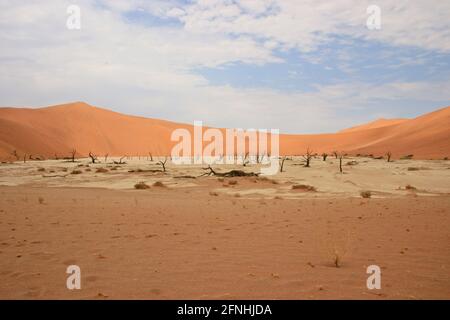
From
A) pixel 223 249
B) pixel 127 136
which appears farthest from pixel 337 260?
pixel 127 136

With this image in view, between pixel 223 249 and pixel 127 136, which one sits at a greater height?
pixel 127 136

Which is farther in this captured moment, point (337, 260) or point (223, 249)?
point (223, 249)

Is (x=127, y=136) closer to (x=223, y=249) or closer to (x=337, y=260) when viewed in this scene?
(x=223, y=249)

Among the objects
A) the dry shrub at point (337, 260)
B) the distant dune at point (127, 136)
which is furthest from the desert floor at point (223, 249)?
the distant dune at point (127, 136)

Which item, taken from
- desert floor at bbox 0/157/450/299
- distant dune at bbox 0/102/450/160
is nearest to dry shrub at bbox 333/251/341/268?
desert floor at bbox 0/157/450/299

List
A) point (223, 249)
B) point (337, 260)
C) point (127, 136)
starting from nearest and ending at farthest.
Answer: point (337, 260) < point (223, 249) < point (127, 136)

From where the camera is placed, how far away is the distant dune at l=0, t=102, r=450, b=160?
5447cm

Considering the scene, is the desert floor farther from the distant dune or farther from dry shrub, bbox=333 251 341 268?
the distant dune

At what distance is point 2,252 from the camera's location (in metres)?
6.06

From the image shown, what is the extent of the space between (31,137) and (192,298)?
63.3m

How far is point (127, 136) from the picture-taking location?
279ft

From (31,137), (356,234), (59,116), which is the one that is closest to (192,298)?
(356,234)
